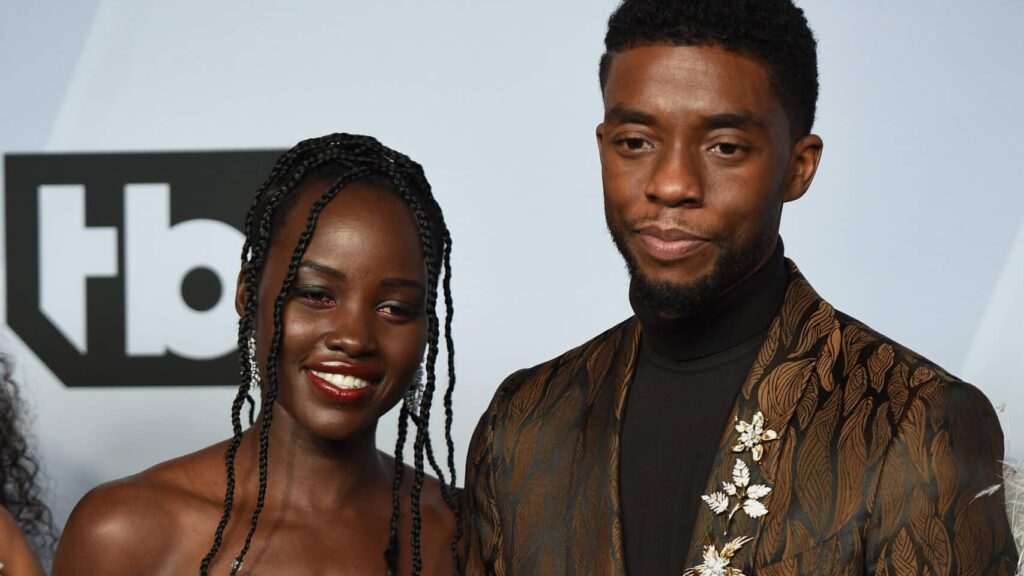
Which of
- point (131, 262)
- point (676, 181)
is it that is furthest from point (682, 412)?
point (131, 262)

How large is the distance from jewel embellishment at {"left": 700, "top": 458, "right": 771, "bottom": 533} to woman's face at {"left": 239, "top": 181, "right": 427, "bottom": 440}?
590 mm

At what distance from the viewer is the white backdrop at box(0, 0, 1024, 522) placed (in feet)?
10.5

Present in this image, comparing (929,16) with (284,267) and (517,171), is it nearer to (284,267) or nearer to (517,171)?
(517,171)

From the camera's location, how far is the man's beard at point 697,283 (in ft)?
5.83

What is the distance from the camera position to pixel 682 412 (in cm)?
188

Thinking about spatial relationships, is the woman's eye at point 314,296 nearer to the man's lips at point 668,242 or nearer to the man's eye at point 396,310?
the man's eye at point 396,310

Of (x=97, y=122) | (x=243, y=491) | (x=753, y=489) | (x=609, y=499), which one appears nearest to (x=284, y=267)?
(x=243, y=491)

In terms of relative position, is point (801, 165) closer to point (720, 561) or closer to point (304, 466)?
point (720, 561)

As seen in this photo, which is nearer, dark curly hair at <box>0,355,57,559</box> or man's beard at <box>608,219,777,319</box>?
man's beard at <box>608,219,777,319</box>

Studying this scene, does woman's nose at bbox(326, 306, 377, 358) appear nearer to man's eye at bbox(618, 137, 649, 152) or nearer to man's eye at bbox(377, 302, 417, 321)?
man's eye at bbox(377, 302, 417, 321)

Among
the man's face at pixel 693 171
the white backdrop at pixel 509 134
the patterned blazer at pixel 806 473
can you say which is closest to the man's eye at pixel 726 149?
the man's face at pixel 693 171

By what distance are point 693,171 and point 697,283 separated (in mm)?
149

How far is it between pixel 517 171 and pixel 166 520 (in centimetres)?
141

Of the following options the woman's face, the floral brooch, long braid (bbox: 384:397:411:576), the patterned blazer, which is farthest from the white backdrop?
the floral brooch
